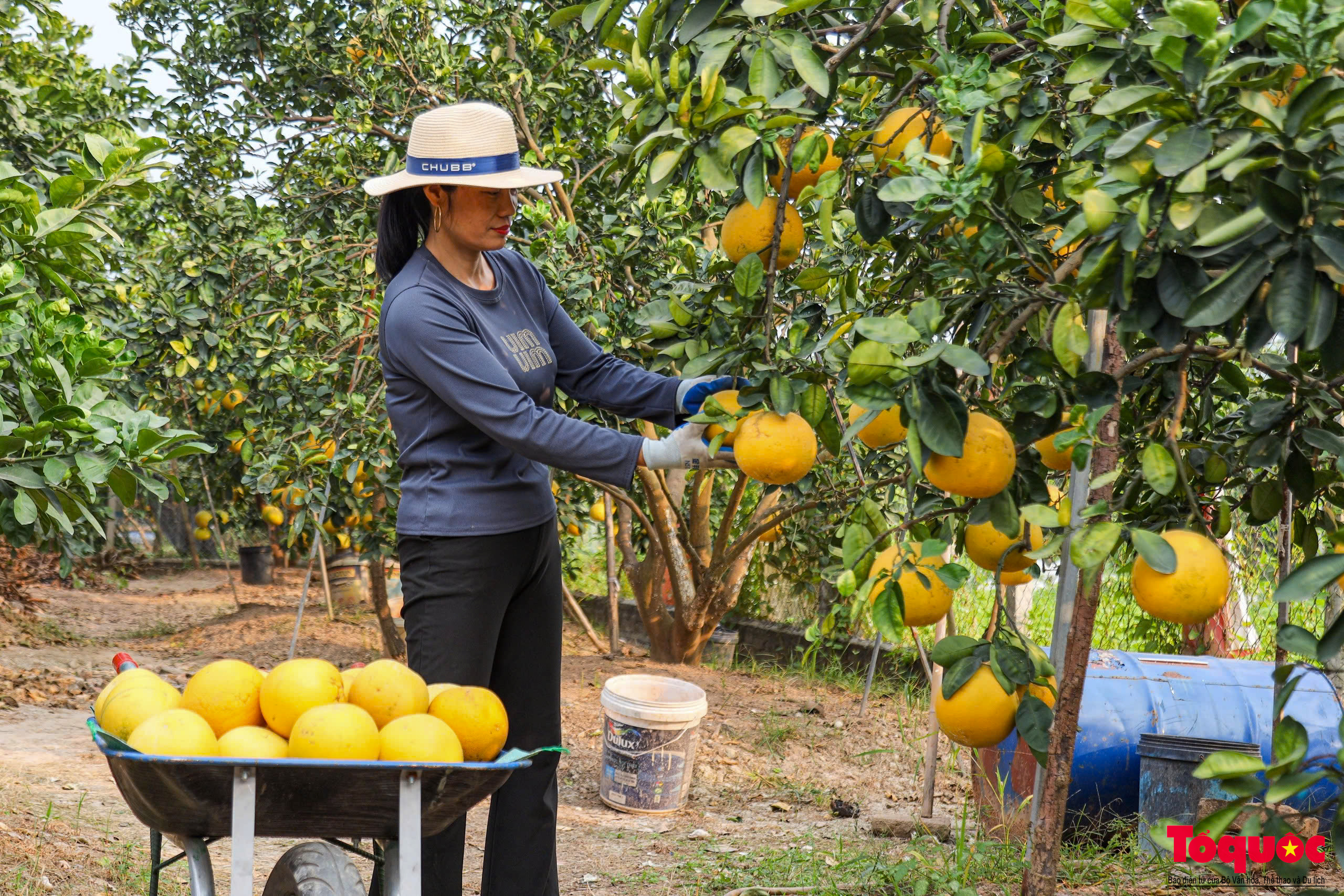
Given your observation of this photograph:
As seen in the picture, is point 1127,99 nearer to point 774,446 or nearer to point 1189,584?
point 1189,584

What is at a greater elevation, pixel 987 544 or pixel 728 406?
pixel 728 406

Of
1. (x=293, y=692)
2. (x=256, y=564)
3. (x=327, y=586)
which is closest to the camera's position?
(x=293, y=692)

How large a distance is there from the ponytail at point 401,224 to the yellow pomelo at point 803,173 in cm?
90

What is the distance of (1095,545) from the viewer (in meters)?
1.30

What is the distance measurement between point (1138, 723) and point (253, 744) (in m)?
2.84

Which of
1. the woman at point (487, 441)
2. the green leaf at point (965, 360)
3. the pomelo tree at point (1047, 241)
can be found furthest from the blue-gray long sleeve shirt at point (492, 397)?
the green leaf at point (965, 360)

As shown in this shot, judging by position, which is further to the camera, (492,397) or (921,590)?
(492,397)

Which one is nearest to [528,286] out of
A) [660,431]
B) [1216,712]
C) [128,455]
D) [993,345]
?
[128,455]

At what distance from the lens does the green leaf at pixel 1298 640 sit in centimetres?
118

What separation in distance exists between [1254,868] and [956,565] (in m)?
1.89

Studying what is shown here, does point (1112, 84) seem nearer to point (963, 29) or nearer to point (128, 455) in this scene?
point (963, 29)

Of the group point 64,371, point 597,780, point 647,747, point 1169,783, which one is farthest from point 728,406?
point 597,780

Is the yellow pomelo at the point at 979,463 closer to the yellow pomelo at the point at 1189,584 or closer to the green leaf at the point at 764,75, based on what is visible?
the yellow pomelo at the point at 1189,584

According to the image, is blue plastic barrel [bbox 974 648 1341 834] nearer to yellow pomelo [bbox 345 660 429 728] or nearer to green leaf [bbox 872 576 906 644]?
green leaf [bbox 872 576 906 644]
